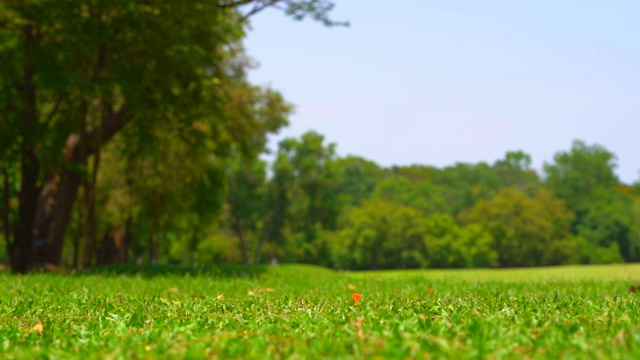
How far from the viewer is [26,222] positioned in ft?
58.4

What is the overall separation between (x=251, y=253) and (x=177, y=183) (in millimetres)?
45527

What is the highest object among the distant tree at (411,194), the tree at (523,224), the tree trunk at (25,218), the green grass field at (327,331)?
the distant tree at (411,194)

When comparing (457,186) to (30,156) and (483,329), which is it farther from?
(483,329)

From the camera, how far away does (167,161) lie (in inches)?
1076

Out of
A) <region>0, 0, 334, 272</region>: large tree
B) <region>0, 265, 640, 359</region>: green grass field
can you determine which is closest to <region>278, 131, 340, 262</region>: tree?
<region>0, 0, 334, 272</region>: large tree

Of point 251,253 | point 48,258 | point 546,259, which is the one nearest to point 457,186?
point 546,259

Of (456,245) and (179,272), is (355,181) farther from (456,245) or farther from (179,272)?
(179,272)

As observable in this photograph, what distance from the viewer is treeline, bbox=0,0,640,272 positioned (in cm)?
1677

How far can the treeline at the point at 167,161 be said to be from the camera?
16766 mm

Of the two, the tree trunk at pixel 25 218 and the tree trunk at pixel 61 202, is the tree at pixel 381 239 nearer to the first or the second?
the tree trunk at pixel 61 202

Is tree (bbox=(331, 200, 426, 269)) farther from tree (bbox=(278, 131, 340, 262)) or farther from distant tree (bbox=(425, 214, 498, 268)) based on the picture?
tree (bbox=(278, 131, 340, 262))

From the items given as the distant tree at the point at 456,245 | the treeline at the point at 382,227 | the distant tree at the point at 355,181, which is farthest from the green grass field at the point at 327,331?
the distant tree at the point at 355,181

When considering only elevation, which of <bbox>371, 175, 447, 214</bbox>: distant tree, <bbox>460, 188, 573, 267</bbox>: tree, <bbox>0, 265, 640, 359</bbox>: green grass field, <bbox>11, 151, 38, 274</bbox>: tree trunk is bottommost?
<bbox>0, 265, 640, 359</bbox>: green grass field

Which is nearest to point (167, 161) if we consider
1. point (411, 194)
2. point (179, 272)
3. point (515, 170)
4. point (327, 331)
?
point (179, 272)
